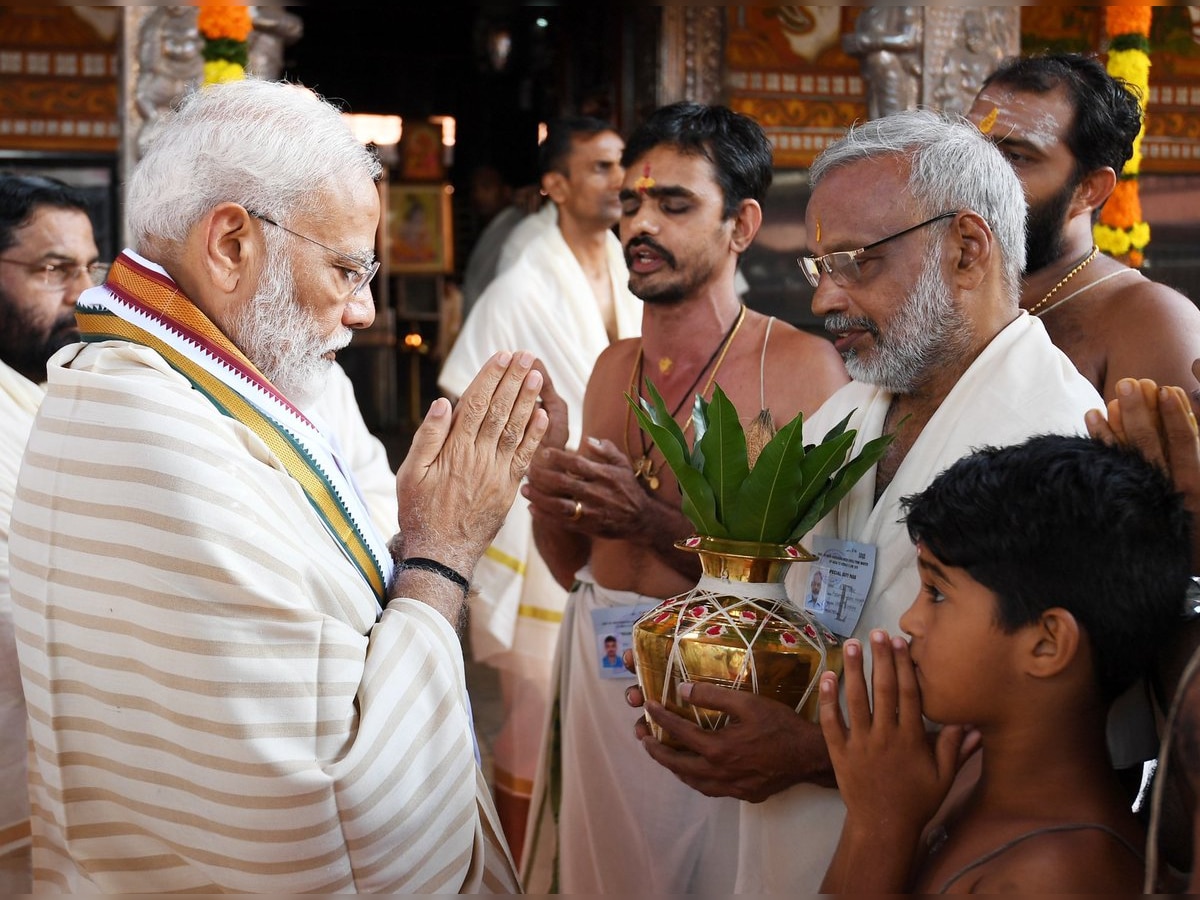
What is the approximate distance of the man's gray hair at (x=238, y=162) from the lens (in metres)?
1.90

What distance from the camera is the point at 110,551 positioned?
5.62 feet

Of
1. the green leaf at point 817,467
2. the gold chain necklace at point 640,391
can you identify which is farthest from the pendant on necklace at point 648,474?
the green leaf at point 817,467

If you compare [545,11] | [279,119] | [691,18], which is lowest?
[279,119]

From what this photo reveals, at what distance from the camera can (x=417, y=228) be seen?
13719 millimetres

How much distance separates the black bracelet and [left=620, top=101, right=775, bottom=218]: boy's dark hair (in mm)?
1414

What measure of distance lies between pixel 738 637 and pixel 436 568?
473mm

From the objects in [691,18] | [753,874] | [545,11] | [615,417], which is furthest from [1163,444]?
[545,11]

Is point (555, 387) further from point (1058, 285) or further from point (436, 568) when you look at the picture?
point (436, 568)

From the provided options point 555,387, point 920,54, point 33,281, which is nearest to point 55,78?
point 555,387

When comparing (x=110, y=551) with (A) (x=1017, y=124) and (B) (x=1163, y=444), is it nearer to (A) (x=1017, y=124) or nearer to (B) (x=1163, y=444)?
(B) (x=1163, y=444)

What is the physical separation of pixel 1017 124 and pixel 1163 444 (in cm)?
122

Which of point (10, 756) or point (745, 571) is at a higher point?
point (745, 571)

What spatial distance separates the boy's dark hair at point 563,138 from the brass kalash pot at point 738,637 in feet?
10.5

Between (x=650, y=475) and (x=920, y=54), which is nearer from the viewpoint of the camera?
(x=650, y=475)
